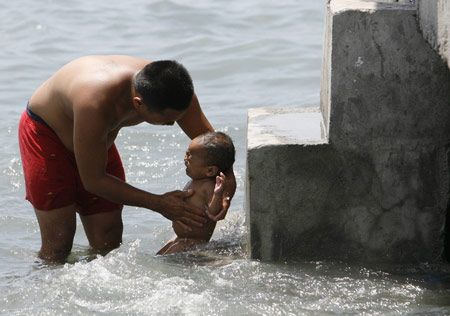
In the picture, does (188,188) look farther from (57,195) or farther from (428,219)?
(428,219)

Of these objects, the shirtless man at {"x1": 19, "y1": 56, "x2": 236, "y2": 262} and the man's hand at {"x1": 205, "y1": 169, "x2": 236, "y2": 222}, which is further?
the man's hand at {"x1": 205, "y1": 169, "x2": 236, "y2": 222}

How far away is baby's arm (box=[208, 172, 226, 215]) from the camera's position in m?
4.56

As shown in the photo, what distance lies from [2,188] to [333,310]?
4.19m

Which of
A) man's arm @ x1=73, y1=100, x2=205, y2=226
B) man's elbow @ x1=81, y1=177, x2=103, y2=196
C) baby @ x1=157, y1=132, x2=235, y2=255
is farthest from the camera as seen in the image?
baby @ x1=157, y1=132, x2=235, y2=255

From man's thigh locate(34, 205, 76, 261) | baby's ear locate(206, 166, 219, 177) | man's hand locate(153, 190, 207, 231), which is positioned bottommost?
man's thigh locate(34, 205, 76, 261)

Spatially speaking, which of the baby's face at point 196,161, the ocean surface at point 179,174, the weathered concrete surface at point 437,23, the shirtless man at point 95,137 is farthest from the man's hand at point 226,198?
the weathered concrete surface at point 437,23

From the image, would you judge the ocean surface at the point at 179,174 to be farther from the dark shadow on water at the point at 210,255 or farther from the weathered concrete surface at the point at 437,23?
the weathered concrete surface at the point at 437,23

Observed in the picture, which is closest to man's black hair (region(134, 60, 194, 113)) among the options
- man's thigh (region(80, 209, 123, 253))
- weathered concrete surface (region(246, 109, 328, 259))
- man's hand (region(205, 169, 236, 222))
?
weathered concrete surface (region(246, 109, 328, 259))

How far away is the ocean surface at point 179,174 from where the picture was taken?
3.89 m

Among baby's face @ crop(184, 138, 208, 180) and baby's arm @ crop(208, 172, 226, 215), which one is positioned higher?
baby's face @ crop(184, 138, 208, 180)

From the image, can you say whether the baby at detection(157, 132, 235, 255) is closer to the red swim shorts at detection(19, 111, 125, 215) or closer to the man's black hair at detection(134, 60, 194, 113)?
the man's black hair at detection(134, 60, 194, 113)

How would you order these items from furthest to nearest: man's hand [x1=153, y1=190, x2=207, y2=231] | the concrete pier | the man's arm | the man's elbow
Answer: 1. man's hand [x1=153, y1=190, x2=207, y2=231]
2. the man's elbow
3. the man's arm
4. the concrete pier

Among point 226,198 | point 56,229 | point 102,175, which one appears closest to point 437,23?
point 226,198

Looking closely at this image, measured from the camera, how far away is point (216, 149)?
4609 mm
